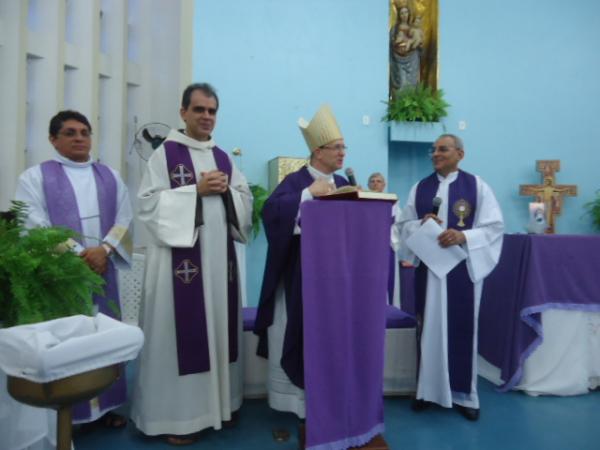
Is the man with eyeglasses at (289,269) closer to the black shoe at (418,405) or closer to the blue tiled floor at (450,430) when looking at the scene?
the blue tiled floor at (450,430)

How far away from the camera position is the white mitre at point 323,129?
3107 millimetres

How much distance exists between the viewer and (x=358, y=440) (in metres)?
2.76

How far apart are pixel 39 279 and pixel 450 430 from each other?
9.05ft

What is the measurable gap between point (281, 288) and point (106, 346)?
1692 millimetres

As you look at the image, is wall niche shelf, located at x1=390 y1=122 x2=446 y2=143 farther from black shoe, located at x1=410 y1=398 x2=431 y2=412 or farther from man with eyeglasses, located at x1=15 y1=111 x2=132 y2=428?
man with eyeglasses, located at x1=15 y1=111 x2=132 y2=428

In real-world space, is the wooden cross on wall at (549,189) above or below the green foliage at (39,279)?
above

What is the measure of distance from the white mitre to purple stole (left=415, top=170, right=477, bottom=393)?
130cm

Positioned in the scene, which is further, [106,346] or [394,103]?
[394,103]

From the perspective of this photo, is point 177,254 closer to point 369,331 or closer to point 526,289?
point 369,331

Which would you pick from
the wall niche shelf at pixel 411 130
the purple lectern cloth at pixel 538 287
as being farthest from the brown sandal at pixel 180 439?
the wall niche shelf at pixel 411 130

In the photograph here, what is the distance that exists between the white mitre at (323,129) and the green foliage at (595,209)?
600 cm

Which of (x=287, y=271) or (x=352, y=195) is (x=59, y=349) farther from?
(x=287, y=271)

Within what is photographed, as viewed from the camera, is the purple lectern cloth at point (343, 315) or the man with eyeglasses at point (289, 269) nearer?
the purple lectern cloth at point (343, 315)

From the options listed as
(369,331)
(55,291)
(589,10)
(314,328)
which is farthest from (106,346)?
(589,10)
